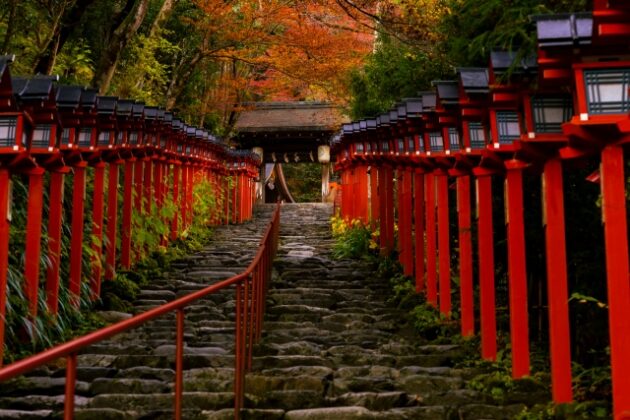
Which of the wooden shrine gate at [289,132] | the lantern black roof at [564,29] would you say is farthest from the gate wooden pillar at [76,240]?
the wooden shrine gate at [289,132]

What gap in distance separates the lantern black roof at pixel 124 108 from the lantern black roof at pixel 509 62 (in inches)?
269

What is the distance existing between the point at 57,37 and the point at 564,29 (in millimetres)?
8987

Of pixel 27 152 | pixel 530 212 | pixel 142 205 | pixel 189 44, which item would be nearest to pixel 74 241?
pixel 27 152

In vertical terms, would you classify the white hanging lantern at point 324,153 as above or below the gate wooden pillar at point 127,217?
above

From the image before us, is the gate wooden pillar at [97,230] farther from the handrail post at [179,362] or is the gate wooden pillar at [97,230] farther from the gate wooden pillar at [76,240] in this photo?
the handrail post at [179,362]

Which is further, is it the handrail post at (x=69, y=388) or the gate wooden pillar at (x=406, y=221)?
the gate wooden pillar at (x=406, y=221)

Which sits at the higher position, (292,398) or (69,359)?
(69,359)

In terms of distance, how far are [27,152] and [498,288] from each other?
7.74 metres

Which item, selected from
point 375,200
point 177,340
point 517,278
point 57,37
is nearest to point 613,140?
point 517,278

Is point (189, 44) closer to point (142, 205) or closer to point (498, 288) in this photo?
point (142, 205)

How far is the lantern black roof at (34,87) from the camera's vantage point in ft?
22.9

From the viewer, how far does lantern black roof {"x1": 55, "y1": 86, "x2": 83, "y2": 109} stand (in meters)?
8.47

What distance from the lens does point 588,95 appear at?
459 centimetres

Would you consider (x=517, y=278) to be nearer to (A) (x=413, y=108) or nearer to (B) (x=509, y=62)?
(B) (x=509, y=62)
